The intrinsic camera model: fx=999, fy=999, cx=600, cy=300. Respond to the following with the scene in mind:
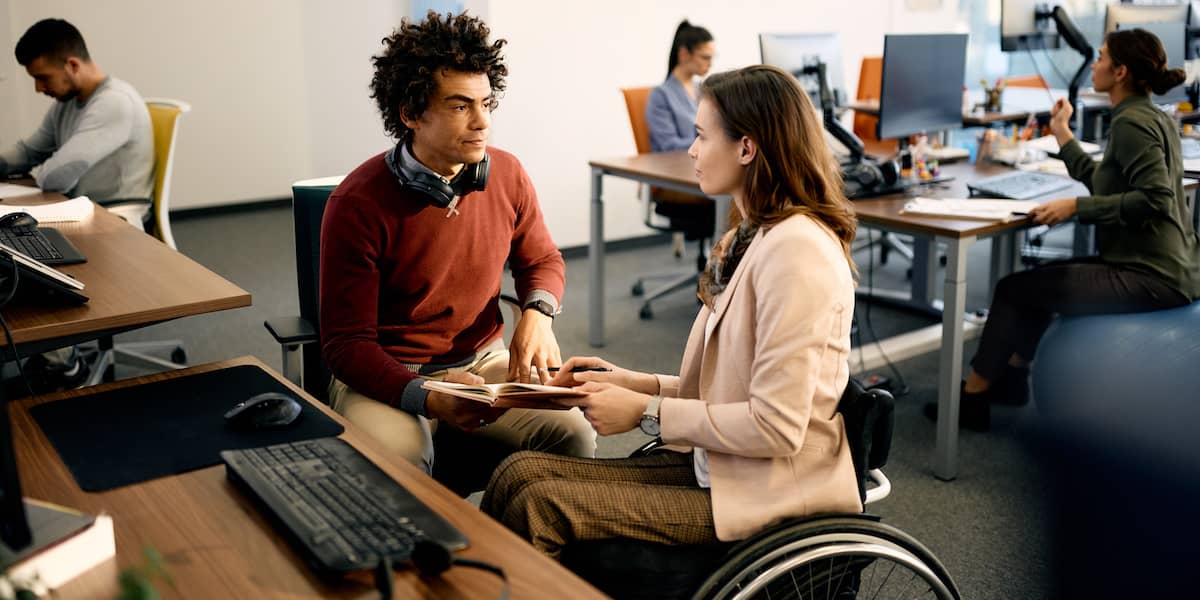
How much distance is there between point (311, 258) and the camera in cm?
206

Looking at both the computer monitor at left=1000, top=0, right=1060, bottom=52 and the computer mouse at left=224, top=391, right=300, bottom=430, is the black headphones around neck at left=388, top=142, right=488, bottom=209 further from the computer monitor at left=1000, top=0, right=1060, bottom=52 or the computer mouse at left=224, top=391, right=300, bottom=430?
the computer monitor at left=1000, top=0, right=1060, bottom=52

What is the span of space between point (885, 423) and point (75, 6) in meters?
5.54

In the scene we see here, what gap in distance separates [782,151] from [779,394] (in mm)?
368

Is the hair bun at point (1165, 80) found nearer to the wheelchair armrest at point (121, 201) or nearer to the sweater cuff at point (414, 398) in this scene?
the sweater cuff at point (414, 398)

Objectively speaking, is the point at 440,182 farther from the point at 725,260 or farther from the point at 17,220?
the point at 17,220

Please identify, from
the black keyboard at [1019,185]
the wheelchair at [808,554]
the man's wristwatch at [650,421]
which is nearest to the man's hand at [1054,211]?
the black keyboard at [1019,185]

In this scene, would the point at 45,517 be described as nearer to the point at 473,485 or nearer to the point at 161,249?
the point at 473,485

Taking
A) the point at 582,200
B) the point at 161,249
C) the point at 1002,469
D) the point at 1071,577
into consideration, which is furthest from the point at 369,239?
the point at 582,200

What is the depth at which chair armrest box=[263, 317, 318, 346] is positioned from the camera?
1.90m

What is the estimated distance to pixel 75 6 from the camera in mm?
5492

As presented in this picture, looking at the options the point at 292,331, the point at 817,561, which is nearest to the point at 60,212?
the point at 292,331

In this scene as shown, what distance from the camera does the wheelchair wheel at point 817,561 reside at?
1.25 meters

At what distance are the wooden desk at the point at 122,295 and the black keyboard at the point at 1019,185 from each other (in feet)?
7.24

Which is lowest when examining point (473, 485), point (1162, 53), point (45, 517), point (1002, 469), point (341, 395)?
point (1002, 469)
